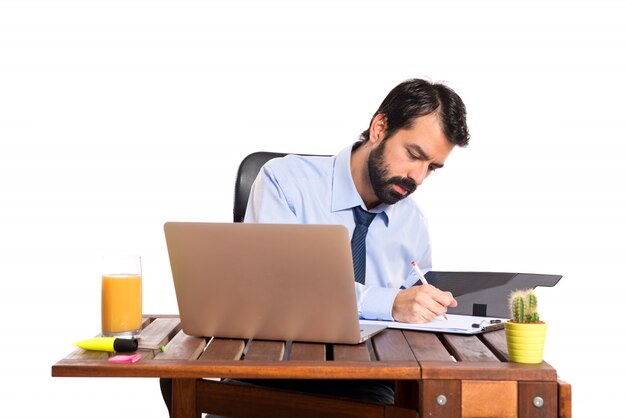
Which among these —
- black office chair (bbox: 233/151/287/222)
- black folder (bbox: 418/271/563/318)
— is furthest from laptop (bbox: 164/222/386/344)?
black office chair (bbox: 233/151/287/222)

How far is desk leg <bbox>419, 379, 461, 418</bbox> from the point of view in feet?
5.20

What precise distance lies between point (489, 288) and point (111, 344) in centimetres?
101

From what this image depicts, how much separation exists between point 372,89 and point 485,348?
2.39 m

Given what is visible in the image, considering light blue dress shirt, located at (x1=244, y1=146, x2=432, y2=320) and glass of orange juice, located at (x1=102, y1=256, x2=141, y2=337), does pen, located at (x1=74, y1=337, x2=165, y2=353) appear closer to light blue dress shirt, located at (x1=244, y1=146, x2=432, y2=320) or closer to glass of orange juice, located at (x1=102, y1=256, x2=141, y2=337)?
glass of orange juice, located at (x1=102, y1=256, x2=141, y2=337)

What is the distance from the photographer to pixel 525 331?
1.63 meters

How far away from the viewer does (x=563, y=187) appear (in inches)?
160

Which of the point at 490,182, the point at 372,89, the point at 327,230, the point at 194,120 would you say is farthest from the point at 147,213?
the point at 327,230

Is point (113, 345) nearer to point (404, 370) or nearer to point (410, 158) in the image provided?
point (404, 370)

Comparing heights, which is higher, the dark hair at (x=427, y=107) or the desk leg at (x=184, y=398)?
the dark hair at (x=427, y=107)

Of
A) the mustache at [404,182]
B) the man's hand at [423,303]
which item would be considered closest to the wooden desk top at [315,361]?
the man's hand at [423,303]

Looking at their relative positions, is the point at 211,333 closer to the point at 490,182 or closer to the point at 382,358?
the point at 382,358

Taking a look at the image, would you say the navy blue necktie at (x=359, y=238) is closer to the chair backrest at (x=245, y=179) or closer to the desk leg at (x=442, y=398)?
the chair backrest at (x=245, y=179)

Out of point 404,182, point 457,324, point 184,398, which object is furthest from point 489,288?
point 184,398

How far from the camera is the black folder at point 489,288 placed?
86.5 inches
